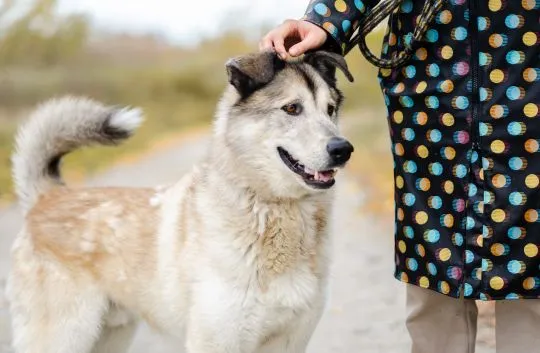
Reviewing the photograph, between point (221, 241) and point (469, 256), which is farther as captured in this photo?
point (221, 241)

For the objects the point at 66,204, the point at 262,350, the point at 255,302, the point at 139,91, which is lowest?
the point at 262,350

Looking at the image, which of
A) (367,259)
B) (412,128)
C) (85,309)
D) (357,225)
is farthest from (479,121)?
(357,225)

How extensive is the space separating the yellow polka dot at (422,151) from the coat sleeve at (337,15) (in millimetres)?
451

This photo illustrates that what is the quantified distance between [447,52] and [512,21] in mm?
215

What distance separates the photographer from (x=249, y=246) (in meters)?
2.97

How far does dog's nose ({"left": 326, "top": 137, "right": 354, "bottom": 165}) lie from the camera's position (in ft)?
9.25

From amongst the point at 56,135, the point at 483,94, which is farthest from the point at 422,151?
the point at 56,135

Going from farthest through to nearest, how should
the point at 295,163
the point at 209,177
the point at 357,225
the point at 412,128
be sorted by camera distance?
the point at 357,225 < the point at 209,177 < the point at 295,163 < the point at 412,128

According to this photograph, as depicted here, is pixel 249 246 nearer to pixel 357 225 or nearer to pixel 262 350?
pixel 262 350

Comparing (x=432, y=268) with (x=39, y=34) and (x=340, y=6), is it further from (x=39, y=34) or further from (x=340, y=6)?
(x=39, y=34)

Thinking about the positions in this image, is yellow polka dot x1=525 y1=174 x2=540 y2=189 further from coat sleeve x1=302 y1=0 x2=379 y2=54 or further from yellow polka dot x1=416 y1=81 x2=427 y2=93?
coat sleeve x1=302 y1=0 x2=379 y2=54

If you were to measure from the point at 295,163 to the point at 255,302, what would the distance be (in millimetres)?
486

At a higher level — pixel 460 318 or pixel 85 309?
pixel 85 309

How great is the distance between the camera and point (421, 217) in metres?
2.79
